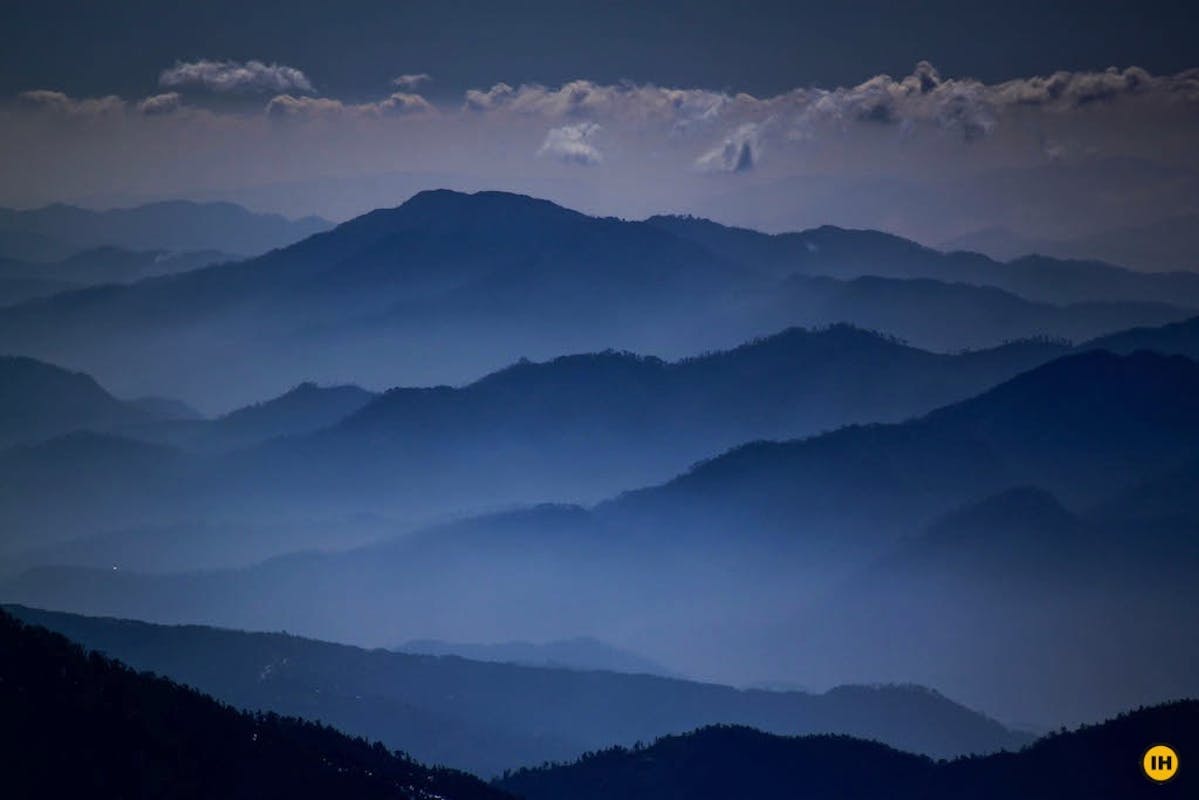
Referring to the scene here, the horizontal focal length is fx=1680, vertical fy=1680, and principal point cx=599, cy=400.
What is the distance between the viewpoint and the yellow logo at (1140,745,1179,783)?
140 m

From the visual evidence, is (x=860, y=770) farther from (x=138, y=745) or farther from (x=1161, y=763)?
(x=138, y=745)

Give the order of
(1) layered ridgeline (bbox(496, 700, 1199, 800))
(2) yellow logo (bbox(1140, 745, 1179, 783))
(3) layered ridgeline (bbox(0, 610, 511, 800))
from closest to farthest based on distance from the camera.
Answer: (3) layered ridgeline (bbox(0, 610, 511, 800)) < (2) yellow logo (bbox(1140, 745, 1179, 783)) < (1) layered ridgeline (bbox(496, 700, 1199, 800))

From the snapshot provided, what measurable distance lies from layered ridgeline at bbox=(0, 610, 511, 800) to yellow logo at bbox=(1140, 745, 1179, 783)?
5512 cm

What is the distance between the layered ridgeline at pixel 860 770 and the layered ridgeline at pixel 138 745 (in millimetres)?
24978

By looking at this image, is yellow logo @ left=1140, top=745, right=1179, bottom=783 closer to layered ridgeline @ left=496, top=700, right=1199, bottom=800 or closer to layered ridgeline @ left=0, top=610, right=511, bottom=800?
layered ridgeline @ left=496, top=700, right=1199, bottom=800

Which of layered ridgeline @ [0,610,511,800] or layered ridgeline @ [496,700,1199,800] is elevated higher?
layered ridgeline @ [496,700,1199,800]

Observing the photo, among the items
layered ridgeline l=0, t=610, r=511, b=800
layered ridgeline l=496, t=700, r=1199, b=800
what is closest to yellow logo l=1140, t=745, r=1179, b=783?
layered ridgeline l=496, t=700, r=1199, b=800

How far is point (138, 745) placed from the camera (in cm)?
11506

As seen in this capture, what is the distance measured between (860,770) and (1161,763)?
2792 cm

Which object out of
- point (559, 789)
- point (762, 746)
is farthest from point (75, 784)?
point (762, 746)

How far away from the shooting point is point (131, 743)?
115 meters

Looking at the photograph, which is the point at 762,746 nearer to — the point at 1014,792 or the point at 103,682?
the point at 1014,792

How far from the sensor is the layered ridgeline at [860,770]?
14500 cm

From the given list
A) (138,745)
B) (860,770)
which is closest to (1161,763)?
(860,770)
